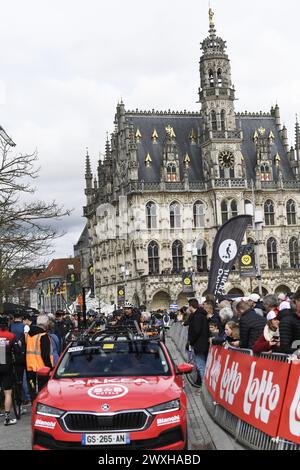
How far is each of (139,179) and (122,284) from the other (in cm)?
1130

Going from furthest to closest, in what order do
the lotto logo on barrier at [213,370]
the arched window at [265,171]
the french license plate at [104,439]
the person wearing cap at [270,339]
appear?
the arched window at [265,171] → the lotto logo on barrier at [213,370] → the person wearing cap at [270,339] → the french license plate at [104,439]

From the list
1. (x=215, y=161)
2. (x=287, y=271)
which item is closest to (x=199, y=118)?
(x=215, y=161)

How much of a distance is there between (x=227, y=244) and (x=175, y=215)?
1862 inches

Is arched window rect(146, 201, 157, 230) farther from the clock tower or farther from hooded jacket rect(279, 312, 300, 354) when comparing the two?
hooded jacket rect(279, 312, 300, 354)

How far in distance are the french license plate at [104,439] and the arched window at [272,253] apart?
2658 inches

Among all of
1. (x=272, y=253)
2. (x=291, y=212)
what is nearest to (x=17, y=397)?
(x=272, y=253)

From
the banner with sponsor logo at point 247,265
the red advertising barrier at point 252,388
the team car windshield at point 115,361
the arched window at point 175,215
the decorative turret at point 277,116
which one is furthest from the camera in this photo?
the decorative turret at point 277,116

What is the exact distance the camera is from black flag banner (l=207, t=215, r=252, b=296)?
25875mm

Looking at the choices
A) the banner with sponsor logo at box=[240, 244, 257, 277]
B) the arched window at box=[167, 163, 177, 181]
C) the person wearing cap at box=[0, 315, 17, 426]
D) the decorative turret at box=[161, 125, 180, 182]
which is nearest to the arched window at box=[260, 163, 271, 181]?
the decorative turret at box=[161, 125, 180, 182]

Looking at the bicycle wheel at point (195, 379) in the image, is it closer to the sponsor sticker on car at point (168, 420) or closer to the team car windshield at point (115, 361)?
the team car windshield at point (115, 361)

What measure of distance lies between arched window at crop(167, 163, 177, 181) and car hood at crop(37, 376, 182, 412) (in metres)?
64.3

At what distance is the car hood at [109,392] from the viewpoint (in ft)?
28.5

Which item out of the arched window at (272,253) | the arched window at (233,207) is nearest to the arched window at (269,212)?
the arched window at (272,253)
